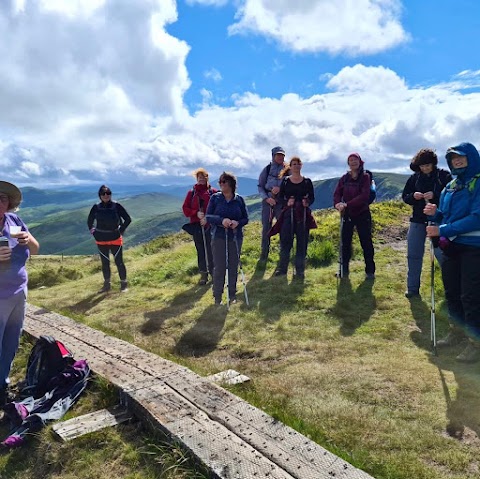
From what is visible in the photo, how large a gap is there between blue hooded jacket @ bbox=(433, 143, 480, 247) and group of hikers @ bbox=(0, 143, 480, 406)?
0.6 inches

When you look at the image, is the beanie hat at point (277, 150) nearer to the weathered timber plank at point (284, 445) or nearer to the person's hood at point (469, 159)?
the person's hood at point (469, 159)

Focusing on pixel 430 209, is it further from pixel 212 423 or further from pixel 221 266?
pixel 221 266

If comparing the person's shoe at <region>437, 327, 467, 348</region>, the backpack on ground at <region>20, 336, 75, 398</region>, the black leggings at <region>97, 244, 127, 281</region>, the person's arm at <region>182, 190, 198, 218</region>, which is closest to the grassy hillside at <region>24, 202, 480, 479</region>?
the person's shoe at <region>437, 327, 467, 348</region>

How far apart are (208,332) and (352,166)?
5.54 metres

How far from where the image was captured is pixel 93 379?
693 cm

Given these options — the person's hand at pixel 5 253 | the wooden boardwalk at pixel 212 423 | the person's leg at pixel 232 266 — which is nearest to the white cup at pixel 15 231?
the person's hand at pixel 5 253

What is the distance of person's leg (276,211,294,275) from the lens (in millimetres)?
12492

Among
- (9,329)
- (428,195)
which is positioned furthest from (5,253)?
(428,195)

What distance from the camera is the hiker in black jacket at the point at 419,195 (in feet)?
31.4

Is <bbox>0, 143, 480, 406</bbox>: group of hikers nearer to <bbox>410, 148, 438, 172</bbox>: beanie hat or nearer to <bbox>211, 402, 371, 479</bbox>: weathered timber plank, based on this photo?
<bbox>410, 148, 438, 172</bbox>: beanie hat

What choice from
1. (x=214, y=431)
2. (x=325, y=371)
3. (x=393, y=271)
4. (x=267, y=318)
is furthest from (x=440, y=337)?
(x=214, y=431)

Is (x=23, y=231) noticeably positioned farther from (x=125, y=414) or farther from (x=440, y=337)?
(x=440, y=337)

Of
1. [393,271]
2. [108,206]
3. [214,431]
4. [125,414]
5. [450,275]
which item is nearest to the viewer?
[214,431]

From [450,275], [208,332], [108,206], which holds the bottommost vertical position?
[208,332]
